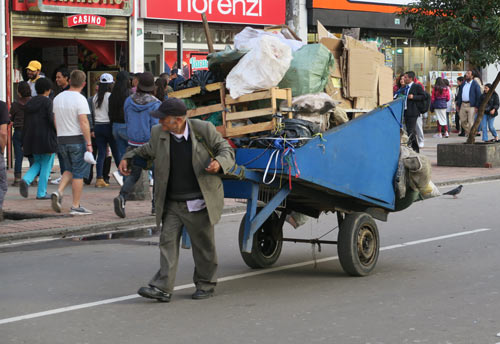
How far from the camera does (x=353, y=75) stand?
8719 millimetres

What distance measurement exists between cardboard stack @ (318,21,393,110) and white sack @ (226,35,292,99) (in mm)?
792

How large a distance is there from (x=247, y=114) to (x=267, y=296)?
1522mm

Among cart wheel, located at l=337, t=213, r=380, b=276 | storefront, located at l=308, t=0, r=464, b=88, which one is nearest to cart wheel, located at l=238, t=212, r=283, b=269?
cart wheel, located at l=337, t=213, r=380, b=276

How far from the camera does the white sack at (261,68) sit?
7730mm

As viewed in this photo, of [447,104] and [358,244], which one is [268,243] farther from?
[447,104]

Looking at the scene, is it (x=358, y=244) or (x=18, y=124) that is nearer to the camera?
(x=358, y=244)

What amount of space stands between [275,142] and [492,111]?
18.2 metres

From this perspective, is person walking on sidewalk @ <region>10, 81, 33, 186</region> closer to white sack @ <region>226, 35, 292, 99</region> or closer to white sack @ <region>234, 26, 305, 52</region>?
white sack @ <region>234, 26, 305, 52</region>

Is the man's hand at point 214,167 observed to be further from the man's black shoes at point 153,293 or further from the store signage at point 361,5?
the store signage at point 361,5

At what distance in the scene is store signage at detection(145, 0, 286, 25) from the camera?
21.8 meters

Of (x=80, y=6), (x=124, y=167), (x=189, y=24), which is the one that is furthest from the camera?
(x=189, y=24)

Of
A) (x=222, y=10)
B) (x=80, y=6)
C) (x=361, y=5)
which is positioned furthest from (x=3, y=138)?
(x=361, y=5)

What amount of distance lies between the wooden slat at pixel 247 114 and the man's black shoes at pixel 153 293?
165 cm

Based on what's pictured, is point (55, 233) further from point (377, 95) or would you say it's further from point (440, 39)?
point (440, 39)
